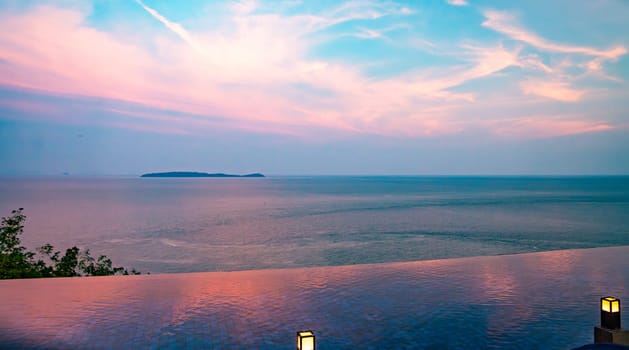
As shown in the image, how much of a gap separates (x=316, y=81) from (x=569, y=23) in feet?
35.7

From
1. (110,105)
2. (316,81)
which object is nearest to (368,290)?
(316,81)

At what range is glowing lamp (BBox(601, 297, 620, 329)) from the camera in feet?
11.1

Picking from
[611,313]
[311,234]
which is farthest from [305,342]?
[311,234]

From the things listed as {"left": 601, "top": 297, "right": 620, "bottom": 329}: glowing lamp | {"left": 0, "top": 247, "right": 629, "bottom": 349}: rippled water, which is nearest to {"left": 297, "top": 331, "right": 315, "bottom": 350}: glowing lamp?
{"left": 0, "top": 247, "right": 629, "bottom": 349}: rippled water

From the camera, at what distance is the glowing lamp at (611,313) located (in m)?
3.38

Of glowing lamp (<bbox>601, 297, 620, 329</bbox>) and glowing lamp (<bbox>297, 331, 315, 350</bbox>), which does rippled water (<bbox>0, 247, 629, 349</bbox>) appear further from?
glowing lamp (<bbox>297, 331, 315, 350</bbox>)

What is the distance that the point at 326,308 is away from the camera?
517 cm

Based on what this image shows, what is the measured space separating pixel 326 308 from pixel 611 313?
2873 mm

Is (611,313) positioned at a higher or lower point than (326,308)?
higher

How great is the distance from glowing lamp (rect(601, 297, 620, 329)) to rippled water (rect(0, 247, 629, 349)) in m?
0.57

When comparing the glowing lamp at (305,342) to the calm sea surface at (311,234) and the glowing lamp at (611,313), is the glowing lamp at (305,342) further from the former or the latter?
the calm sea surface at (311,234)

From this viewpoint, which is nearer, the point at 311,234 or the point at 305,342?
the point at 305,342

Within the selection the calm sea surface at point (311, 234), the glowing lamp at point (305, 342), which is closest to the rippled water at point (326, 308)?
the glowing lamp at point (305, 342)

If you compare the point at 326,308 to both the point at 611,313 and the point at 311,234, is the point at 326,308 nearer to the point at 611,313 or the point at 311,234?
the point at 611,313
